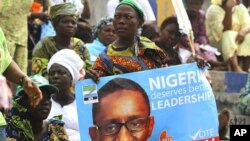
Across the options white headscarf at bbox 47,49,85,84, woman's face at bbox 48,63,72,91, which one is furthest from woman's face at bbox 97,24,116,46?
woman's face at bbox 48,63,72,91

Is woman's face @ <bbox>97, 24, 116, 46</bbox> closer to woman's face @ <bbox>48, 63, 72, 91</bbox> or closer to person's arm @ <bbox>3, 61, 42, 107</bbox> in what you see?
woman's face @ <bbox>48, 63, 72, 91</bbox>

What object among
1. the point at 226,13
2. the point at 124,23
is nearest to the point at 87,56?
the point at 124,23

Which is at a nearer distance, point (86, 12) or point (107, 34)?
point (107, 34)

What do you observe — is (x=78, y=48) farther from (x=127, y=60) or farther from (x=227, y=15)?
(x=227, y=15)

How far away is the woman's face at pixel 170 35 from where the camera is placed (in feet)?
33.9

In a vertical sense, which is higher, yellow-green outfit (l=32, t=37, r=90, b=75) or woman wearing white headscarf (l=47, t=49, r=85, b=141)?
yellow-green outfit (l=32, t=37, r=90, b=75)

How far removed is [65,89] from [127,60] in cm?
115

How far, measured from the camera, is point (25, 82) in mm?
6270

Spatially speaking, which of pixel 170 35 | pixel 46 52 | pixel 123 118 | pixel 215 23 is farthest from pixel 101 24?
pixel 123 118

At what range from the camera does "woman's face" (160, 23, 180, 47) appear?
10.3m

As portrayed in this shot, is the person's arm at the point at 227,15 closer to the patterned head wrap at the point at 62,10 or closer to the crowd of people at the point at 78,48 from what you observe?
the crowd of people at the point at 78,48

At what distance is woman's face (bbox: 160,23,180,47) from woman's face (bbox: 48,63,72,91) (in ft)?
6.75

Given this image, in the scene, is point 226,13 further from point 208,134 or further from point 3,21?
point 208,134

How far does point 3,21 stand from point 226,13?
4.16m
